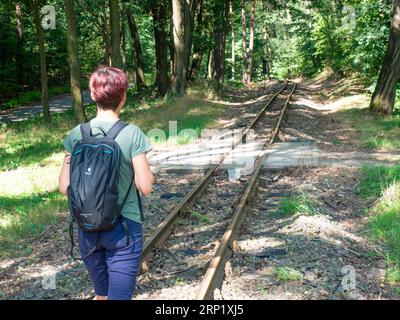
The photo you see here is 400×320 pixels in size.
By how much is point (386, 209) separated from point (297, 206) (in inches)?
50.3

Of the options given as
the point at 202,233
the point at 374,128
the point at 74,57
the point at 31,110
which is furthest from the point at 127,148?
the point at 31,110

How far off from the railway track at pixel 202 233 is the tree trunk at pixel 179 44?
1224 cm

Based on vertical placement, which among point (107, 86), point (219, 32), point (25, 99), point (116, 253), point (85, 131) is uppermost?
point (219, 32)

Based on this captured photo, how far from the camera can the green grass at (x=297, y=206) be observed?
6.99m

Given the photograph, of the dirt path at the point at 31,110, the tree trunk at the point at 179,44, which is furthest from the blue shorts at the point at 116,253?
the dirt path at the point at 31,110

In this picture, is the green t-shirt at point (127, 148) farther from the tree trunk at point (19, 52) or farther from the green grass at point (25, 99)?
the tree trunk at point (19, 52)

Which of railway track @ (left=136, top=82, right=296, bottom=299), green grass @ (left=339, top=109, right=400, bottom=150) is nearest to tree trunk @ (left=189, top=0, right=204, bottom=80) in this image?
green grass @ (left=339, top=109, right=400, bottom=150)

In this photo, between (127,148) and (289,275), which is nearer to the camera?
(127,148)

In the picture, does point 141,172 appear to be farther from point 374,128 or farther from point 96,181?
point 374,128

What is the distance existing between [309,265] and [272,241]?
0.81 meters

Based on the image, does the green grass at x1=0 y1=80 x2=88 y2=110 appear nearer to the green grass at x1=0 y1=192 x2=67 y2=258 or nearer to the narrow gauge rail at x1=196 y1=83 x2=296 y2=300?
the green grass at x1=0 y1=192 x2=67 y2=258

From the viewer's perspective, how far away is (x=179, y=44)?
68.6 feet

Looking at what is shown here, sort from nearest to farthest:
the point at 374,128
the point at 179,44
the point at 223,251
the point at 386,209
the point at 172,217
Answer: the point at 223,251 < the point at 172,217 < the point at 386,209 < the point at 374,128 < the point at 179,44

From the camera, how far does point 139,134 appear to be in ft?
9.90
